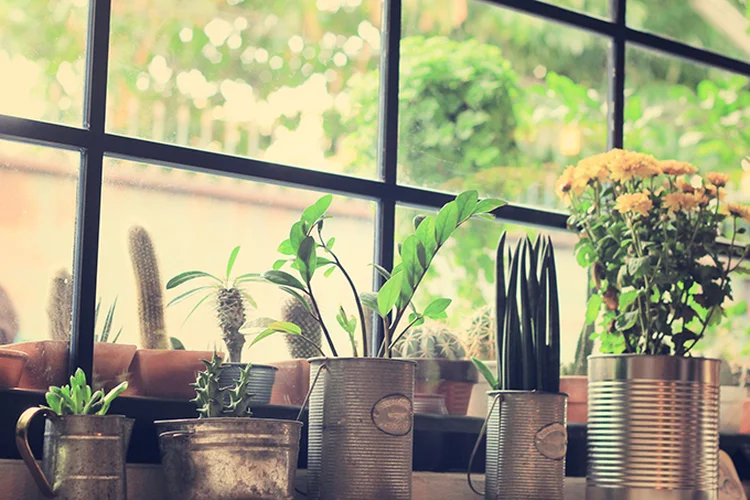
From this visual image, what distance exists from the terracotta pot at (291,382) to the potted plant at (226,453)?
0.37 metres

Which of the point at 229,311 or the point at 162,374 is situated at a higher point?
the point at 229,311

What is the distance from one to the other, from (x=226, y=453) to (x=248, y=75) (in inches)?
33.9

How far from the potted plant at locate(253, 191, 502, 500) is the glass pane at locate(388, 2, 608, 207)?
45 centimetres

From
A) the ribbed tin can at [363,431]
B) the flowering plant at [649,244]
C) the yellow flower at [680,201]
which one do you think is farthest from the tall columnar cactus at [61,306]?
the yellow flower at [680,201]

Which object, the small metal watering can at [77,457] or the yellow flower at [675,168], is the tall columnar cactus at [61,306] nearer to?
the small metal watering can at [77,457]

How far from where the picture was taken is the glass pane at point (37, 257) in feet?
6.16

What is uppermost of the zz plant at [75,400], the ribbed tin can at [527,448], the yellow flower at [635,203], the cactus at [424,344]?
the yellow flower at [635,203]

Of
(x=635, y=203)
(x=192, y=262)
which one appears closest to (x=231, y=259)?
(x=192, y=262)

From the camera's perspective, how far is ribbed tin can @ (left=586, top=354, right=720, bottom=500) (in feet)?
6.90

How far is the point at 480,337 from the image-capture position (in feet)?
7.82

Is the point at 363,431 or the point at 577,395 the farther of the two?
the point at 577,395

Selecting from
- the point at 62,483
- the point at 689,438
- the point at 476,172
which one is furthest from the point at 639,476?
the point at 62,483

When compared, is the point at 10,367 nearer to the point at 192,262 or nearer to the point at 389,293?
the point at 192,262

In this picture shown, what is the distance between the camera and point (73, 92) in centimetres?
199
